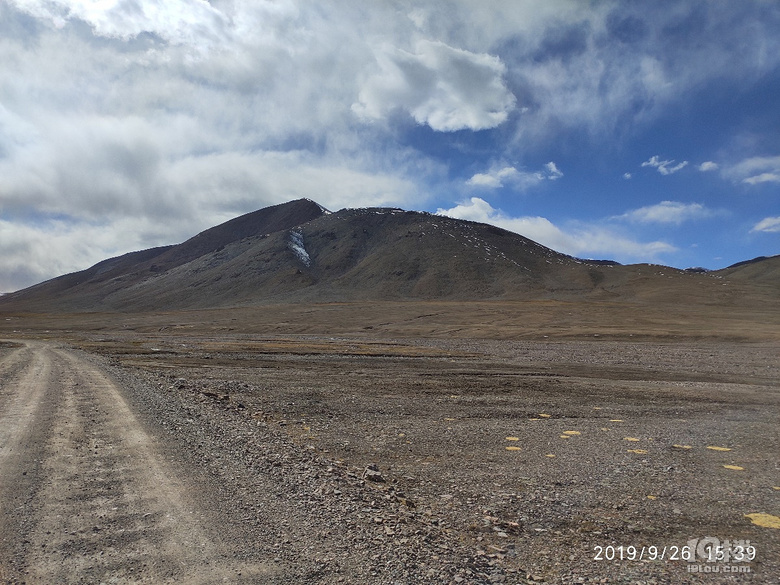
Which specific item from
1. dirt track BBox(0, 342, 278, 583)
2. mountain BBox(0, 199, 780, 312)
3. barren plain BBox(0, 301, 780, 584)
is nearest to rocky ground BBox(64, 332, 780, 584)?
barren plain BBox(0, 301, 780, 584)

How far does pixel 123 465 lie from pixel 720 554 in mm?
8926

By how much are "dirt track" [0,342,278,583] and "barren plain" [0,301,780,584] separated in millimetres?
29

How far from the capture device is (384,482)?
828 centimetres

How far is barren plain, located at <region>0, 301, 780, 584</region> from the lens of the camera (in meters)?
5.29

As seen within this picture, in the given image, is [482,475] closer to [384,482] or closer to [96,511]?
[384,482]

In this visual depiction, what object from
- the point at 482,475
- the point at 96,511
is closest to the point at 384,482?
the point at 482,475

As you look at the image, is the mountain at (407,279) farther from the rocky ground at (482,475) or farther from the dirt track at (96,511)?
the dirt track at (96,511)

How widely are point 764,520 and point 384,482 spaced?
221 inches

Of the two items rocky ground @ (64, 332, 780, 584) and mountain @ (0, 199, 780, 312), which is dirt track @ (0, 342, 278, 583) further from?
mountain @ (0, 199, 780, 312)

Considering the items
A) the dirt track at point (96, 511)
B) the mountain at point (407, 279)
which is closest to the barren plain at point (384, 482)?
the dirt track at point (96, 511)

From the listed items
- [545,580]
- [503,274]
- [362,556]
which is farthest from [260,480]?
[503,274]

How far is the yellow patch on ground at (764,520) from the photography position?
22.4 feet

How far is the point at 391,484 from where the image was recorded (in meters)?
8.22

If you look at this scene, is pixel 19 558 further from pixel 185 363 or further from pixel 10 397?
pixel 185 363
